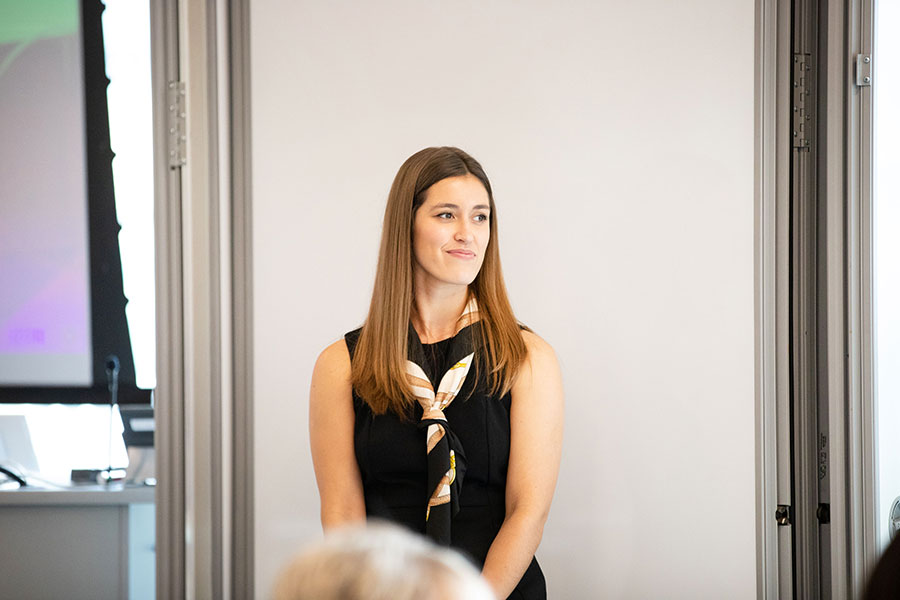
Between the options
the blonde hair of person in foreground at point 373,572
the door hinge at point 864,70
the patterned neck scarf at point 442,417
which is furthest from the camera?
the door hinge at point 864,70

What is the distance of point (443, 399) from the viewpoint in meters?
1.98

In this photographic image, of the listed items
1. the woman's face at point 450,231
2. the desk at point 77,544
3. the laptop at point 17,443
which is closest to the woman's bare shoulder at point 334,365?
the woman's face at point 450,231

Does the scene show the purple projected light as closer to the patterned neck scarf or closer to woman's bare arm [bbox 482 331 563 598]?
the patterned neck scarf

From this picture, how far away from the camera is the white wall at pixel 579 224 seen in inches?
99.3

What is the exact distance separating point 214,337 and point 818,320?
1.76 metres

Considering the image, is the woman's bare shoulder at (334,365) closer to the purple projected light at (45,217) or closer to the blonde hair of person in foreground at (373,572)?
the purple projected light at (45,217)

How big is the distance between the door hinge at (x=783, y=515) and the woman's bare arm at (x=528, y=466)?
0.93 m

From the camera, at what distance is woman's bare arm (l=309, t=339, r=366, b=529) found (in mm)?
2010

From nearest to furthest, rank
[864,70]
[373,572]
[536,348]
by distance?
1. [373,572]
2. [536,348]
3. [864,70]

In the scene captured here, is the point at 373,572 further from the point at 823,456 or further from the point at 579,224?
the point at 823,456

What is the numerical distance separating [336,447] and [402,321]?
330mm

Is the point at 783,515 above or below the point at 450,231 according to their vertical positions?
below

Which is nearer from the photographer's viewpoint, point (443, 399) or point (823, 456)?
point (443, 399)

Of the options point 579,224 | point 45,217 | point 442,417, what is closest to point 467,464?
point 442,417
